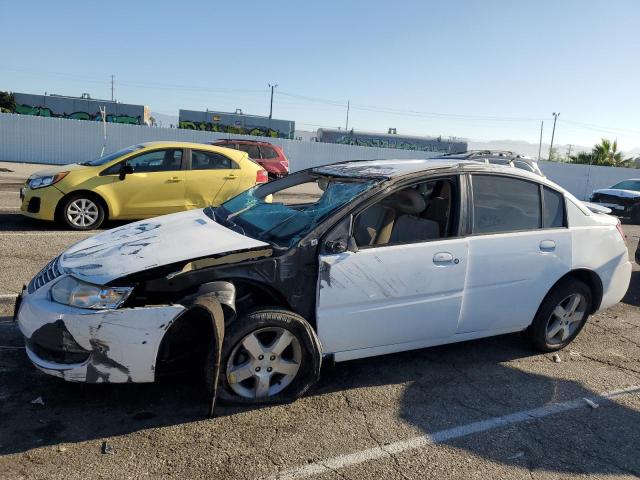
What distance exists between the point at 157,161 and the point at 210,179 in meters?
0.93

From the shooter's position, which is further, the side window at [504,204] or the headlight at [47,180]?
the headlight at [47,180]

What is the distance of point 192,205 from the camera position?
9016 millimetres

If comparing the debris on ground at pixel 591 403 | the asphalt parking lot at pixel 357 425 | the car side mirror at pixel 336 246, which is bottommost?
the asphalt parking lot at pixel 357 425

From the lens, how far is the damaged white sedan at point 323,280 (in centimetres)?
306

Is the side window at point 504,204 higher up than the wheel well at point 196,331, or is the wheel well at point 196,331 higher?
the side window at point 504,204

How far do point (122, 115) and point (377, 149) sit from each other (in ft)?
83.7

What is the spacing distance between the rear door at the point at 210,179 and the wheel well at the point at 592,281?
6.12 metres

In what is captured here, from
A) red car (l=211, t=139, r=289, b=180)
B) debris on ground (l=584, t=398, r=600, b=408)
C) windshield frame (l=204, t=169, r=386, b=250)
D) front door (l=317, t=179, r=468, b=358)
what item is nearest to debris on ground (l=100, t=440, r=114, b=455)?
front door (l=317, t=179, r=468, b=358)

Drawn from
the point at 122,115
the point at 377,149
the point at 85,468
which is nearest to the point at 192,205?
the point at 85,468

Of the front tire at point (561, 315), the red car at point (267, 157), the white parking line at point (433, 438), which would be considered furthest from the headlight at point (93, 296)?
the red car at point (267, 157)

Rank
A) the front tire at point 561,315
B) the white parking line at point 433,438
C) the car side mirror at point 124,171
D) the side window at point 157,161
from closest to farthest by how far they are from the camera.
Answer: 1. the white parking line at point 433,438
2. the front tire at point 561,315
3. the car side mirror at point 124,171
4. the side window at point 157,161

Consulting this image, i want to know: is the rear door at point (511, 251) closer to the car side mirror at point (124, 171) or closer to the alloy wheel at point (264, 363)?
the alloy wheel at point (264, 363)

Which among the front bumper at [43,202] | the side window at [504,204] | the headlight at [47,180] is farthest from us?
the headlight at [47,180]

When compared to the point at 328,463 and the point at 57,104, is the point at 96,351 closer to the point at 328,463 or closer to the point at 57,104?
the point at 328,463
